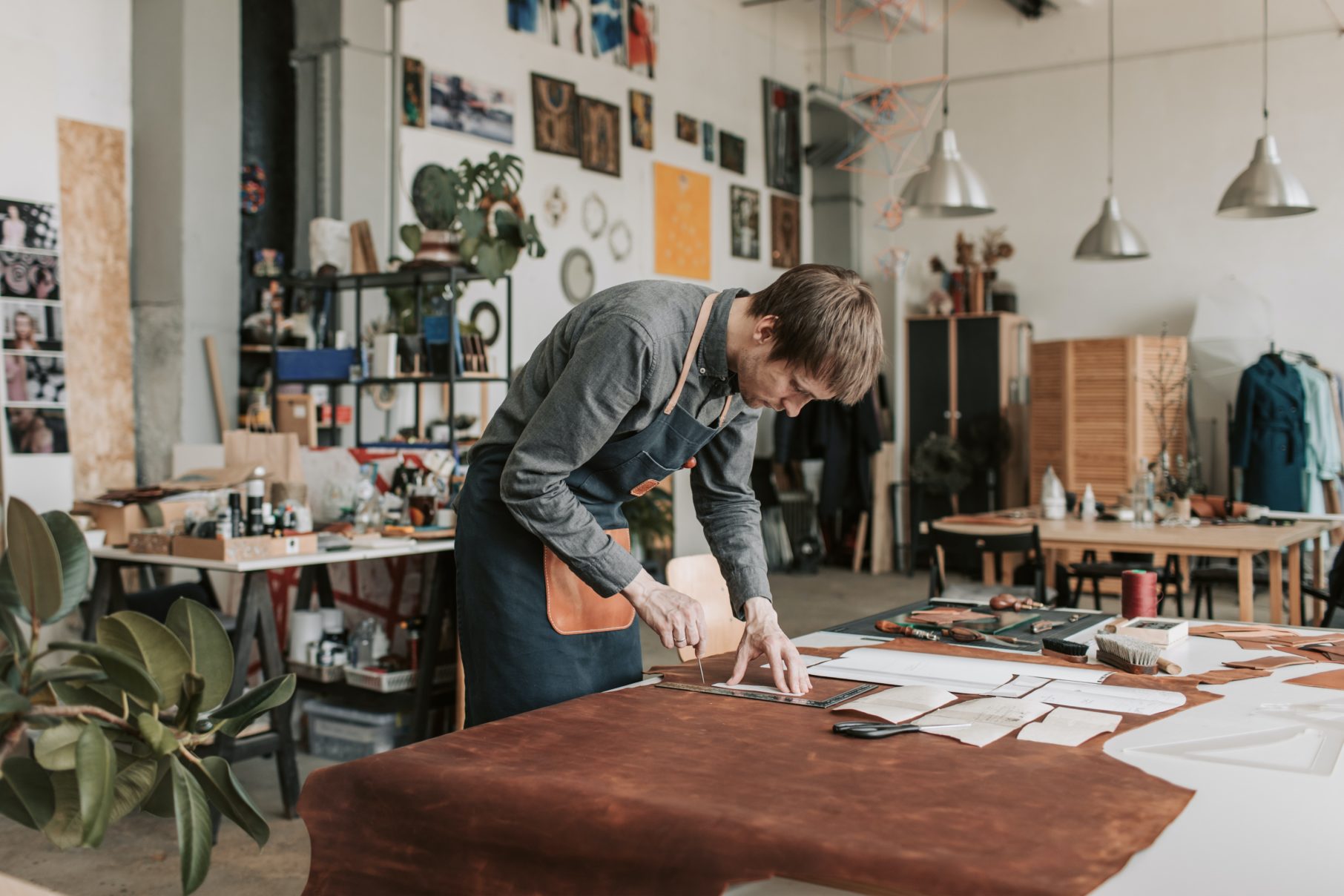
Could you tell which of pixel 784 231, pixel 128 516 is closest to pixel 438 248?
pixel 128 516

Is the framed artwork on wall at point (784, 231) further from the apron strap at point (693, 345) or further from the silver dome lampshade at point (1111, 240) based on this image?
the apron strap at point (693, 345)

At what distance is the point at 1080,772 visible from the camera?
1529mm

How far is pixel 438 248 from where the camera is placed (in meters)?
5.29

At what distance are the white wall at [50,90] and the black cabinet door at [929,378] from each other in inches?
245

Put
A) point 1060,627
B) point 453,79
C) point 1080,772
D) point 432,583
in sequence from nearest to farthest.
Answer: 1. point 1080,772
2. point 1060,627
3. point 432,583
4. point 453,79

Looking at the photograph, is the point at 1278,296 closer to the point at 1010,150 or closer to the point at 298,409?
the point at 1010,150

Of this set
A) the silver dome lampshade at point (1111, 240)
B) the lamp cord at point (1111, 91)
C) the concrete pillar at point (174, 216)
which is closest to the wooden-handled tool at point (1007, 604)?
the concrete pillar at point (174, 216)

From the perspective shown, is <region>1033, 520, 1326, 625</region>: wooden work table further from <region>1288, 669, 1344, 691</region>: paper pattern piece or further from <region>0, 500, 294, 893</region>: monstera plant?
<region>0, 500, 294, 893</region>: monstera plant

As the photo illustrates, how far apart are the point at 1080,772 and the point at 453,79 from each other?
21.0 ft

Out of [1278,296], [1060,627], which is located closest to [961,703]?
[1060,627]

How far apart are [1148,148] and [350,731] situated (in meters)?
7.90

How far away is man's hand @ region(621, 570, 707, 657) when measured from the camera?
→ 201 cm

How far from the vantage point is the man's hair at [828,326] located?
1.93m

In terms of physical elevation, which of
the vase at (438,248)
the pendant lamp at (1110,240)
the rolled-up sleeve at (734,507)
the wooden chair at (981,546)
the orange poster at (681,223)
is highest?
the orange poster at (681,223)
